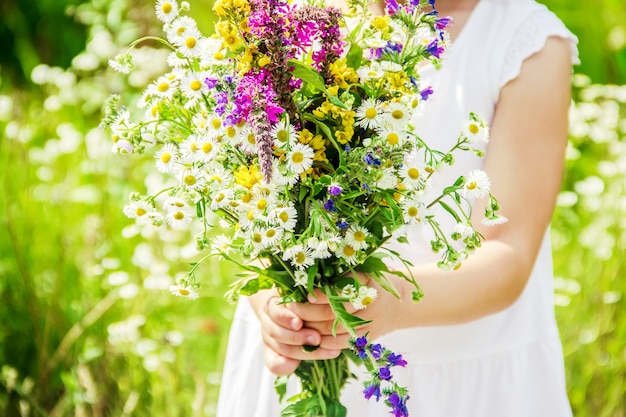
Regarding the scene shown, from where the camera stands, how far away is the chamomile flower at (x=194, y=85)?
106cm

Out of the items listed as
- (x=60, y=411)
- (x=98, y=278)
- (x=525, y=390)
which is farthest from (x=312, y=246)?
(x=98, y=278)

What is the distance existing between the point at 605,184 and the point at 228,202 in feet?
8.12

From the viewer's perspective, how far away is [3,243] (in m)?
2.98

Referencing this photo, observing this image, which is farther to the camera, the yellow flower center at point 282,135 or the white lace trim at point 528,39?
the white lace trim at point 528,39

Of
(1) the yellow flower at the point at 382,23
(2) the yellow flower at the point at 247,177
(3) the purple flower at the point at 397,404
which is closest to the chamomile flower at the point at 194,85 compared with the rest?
(2) the yellow flower at the point at 247,177

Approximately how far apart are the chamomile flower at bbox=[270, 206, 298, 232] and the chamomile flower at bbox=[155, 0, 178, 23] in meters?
0.30

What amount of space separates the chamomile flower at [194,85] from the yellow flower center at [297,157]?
15 centimetres

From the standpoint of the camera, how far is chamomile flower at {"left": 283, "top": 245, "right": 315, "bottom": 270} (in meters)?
1.03

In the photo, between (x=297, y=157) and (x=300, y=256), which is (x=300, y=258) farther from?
(x=297, y=157)

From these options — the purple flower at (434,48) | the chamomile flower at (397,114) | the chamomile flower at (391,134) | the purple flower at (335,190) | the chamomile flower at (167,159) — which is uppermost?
the purple flower at (434,48)

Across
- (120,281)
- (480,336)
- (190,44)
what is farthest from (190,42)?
(120,281)

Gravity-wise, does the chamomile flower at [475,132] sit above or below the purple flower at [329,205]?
above

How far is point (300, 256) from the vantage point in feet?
3.51

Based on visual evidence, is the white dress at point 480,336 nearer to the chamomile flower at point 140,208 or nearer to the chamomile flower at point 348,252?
the chamomile flower at point 348,252
